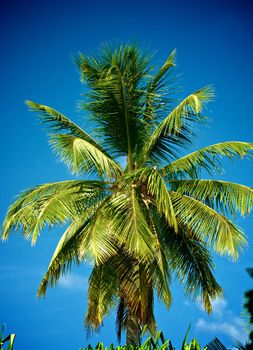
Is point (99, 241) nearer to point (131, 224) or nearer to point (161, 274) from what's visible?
point (131, 224)

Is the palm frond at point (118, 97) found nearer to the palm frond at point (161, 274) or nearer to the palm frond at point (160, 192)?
the palm frond at point (160, 192)

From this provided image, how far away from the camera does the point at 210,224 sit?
9.65 meters

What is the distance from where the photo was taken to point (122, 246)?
393 inches

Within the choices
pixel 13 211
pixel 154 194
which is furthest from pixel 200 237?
pixel 13 211

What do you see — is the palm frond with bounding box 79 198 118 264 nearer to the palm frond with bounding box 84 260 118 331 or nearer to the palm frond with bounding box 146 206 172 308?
the palm frond with bounding box 84 260 118 331

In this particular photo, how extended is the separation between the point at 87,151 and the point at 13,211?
2.47 m

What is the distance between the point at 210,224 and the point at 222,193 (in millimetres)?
928

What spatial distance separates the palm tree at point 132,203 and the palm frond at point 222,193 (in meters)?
0.02

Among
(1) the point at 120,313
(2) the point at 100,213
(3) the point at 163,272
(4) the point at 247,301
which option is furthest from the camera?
(1) the point at 120,313

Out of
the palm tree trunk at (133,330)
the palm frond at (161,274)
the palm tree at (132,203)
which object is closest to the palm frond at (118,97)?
the palm tree at (132,203)

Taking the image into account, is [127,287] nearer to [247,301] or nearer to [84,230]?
[84,230]

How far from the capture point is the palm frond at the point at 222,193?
9.88 metres

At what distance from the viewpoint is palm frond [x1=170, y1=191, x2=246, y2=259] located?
9.36 m

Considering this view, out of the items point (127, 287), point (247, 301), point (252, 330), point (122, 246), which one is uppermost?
point (247, 301)
